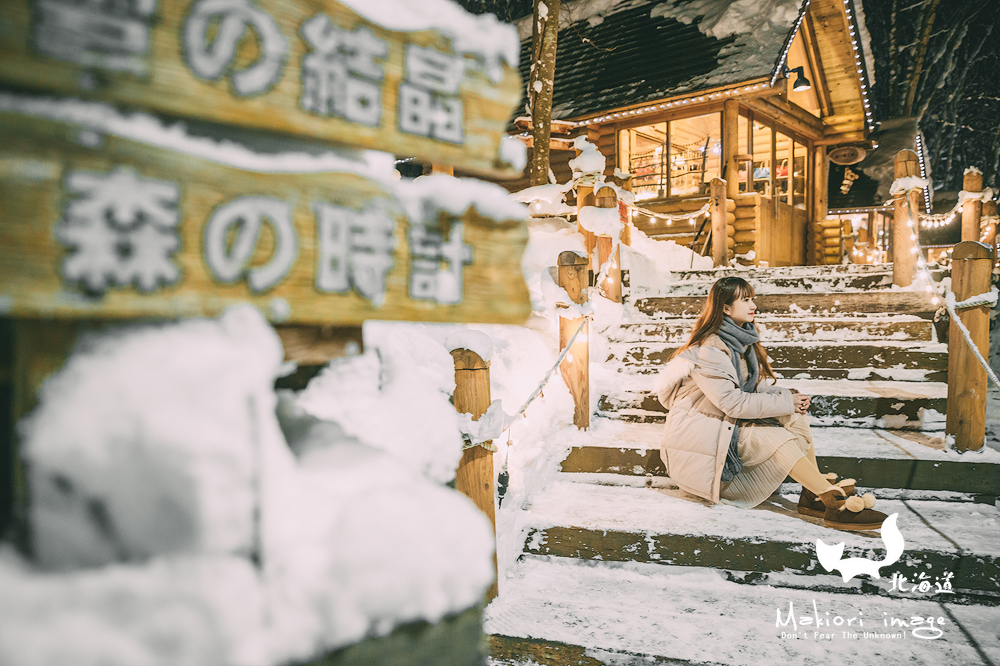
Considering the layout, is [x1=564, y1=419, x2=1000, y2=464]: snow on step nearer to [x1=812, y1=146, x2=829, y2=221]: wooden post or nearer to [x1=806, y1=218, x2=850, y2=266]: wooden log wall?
[x1=806, y1=218, x2=850, y2=266]: wooden log wall

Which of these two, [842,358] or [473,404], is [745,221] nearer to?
[842,358]

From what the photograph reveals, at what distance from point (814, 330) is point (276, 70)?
18.5 ft

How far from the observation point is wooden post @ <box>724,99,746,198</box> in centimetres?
933

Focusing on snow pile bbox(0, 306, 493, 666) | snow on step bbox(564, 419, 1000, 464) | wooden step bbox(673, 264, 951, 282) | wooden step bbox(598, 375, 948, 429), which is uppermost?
wooden step bbox(673, 264, 951, 282)

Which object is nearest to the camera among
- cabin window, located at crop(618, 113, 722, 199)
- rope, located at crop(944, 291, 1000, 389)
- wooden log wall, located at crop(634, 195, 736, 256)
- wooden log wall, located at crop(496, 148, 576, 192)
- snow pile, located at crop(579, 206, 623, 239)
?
rope, located at crop(944, 291, 1000, 389)

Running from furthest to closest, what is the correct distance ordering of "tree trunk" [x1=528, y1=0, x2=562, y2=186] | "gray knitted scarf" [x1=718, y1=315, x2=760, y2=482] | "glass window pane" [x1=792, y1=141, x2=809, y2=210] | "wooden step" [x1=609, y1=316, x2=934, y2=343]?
"glass window pane" [x1=792, y1=141, x2=809, y2=210], "tree trunk" [x1=528, y1=0, x2=562, y2=186], "wooden step" [x1=609, y1=316, x2=934, y2=343], "gray knitted scarf" [x1=718, y1=315, x2=760, y2=482]

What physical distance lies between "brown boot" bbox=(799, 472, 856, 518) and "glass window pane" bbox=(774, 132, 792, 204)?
983 cm

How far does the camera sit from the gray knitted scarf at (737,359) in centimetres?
320

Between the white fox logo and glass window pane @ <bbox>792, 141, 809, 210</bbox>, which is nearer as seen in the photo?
the white fox logo

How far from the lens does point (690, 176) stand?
38.5 ft

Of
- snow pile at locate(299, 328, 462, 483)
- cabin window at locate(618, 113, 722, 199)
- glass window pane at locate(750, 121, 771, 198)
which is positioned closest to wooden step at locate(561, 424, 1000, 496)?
snow pile at locate(299, 328, 462, 483)

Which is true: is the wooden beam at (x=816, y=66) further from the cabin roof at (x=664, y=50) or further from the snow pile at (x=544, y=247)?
the snow pile at (x=544, y=247)

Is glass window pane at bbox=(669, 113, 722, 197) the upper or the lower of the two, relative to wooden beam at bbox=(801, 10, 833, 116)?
lower

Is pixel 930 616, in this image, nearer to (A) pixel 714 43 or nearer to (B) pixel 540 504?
(B) pixel 540 504
